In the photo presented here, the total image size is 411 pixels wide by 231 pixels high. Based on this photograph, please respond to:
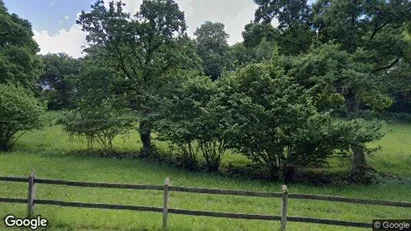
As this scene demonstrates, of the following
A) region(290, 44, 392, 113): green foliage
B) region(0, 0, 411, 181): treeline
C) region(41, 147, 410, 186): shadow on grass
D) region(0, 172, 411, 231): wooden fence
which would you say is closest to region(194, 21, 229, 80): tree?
region(0, 0, 411, 181): treeline

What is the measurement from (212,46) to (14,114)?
34.7 meters

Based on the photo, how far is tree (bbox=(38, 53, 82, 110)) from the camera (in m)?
48.1

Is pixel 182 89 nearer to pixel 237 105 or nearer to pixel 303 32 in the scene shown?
pixel 237 105

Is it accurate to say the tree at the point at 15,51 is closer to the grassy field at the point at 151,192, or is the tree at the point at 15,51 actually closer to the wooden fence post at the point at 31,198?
the grassy field at the point at 151,192

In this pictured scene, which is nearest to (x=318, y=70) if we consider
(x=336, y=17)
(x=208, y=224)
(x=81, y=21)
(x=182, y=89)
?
(x=336, y=17)

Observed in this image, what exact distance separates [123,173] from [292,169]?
696cm

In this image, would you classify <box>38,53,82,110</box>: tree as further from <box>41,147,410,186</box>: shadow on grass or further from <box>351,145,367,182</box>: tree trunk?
<box>351,145,367,182</box>: tree trunk

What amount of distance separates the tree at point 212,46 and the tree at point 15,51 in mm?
22931
